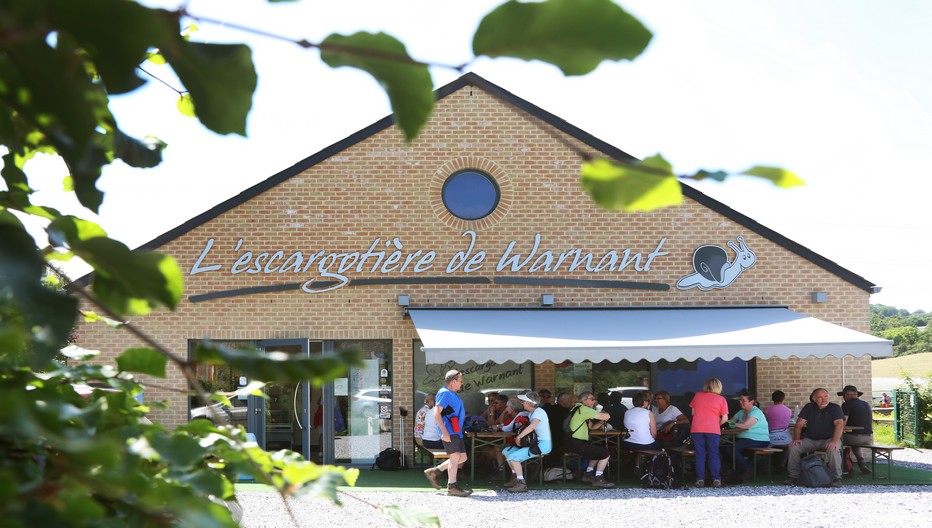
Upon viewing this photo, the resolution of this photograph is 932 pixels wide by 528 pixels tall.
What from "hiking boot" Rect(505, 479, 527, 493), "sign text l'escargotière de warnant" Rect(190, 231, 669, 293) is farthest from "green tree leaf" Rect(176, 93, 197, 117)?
"sign text l'escargotière de warnant" Rect(190, 231, 669, 293)

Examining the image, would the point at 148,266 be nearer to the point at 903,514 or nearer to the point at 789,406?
the point at 903,514

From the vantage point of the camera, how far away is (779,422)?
14.3 m

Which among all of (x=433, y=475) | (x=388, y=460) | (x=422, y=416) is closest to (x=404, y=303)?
(x=422, y=416)

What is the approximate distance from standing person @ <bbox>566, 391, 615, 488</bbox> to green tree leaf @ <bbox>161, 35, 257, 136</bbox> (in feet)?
41.3

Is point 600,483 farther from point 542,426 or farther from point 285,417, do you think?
point 285,417

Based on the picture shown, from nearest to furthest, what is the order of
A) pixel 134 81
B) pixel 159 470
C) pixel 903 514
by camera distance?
pixel 134 81, pixel 159 470, pixel 903 514

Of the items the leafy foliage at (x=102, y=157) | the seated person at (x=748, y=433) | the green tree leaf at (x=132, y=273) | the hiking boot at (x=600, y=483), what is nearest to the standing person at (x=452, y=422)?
the hiking boot at (x=600, y=483)

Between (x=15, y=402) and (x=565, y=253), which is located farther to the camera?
(x=565, y=253)

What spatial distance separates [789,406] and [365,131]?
810 cm

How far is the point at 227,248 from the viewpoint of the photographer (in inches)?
586

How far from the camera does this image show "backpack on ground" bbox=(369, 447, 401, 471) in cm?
1466

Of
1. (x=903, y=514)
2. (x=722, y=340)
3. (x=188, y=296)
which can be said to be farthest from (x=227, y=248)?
(x=903, y=514)

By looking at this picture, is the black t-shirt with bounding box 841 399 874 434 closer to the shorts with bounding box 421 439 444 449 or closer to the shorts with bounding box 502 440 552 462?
the shorts with bounding box 502 440 552 462

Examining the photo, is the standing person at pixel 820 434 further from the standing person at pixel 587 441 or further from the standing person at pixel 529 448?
the standing person at pixel 529 448
